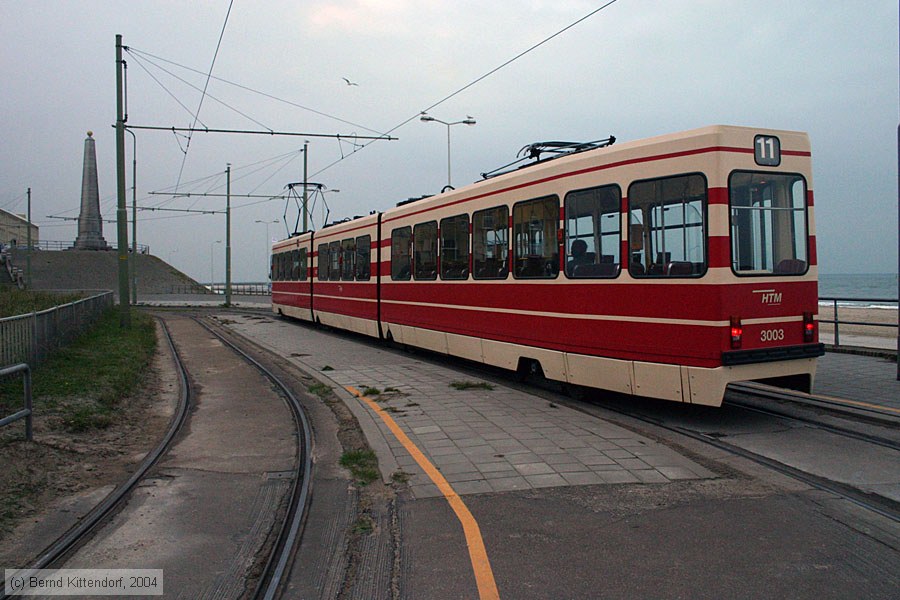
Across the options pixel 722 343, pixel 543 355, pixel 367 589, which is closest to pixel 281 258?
pixel 543 355

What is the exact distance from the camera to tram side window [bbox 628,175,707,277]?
7.82 metres

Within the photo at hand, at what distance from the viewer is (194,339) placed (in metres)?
21.7

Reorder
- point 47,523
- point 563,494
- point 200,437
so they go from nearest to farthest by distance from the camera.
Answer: point 47,523
point 563,494
point 200,437

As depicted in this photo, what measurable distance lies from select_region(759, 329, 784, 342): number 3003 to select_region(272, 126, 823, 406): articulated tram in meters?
0.01

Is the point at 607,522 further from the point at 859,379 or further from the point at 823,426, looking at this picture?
the point at 859,379

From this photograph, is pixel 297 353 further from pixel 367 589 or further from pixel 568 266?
pixel 367 589

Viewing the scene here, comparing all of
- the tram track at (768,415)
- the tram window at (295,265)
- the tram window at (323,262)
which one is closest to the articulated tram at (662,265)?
the tram track at (768,415)

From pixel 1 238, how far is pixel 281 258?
8223 cm

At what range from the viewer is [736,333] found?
7625mm

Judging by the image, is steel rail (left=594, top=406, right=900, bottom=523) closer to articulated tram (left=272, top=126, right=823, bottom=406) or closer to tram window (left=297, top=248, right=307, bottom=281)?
articulated tram (left=272, top=126, right=823, bottom=406)

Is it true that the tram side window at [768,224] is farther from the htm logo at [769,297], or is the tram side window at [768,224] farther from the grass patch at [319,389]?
the grass patch at [319,389]

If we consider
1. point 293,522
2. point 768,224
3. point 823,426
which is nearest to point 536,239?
point 768,224

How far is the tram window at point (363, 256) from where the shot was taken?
1811 centimetres

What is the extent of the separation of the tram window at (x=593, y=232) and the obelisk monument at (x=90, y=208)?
72.3 m
